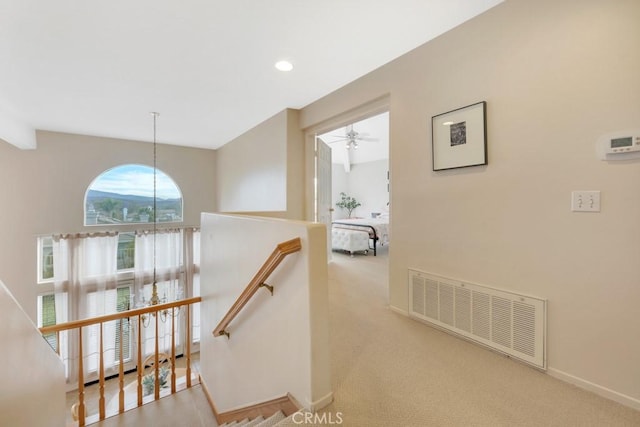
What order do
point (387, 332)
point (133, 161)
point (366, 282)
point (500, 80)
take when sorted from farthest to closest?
point (133, 161), point (366, 282), point (387, 332), point (500, 80)

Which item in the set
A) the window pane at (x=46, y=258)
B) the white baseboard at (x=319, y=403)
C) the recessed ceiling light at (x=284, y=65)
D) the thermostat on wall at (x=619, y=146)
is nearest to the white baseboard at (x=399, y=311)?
the white baseboard at (x=319, y=403)

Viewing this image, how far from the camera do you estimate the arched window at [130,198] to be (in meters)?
5.13

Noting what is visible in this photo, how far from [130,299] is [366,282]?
4784mm

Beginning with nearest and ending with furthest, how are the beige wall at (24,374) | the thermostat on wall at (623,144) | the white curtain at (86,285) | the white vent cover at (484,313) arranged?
the beige wall at (24,374), the thermostat on wall at (623,144), the white vent cover at (484,313), the white curtain at (86,285)

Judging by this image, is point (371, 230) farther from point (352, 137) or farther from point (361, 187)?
point (361, 187)

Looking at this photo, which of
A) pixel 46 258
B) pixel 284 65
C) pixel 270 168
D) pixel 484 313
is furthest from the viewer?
pixel 46 258

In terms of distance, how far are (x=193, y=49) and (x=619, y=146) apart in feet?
9.70

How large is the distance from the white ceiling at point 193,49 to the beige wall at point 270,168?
41 centimetres

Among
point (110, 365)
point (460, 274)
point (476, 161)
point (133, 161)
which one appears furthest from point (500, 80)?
point (110, 365)

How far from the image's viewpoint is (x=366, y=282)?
3.46 m

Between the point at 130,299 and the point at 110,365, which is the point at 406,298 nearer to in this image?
the point at 130,299

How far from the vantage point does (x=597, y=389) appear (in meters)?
1.46

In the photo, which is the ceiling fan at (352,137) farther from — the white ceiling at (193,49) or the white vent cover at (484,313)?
the white vent cover at (484,313)

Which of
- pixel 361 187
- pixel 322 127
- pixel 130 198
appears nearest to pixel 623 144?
pixel 322 127
